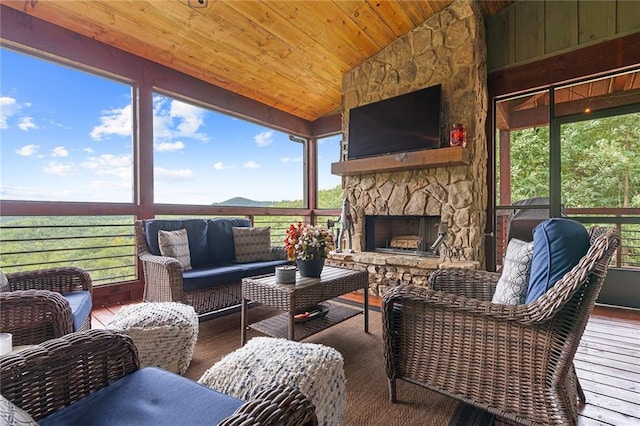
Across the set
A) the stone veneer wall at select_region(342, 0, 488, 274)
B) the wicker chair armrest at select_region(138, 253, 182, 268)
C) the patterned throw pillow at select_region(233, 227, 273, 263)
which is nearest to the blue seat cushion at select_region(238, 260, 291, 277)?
the patterned throw pillow at select_region(233, 227, 273, 263)

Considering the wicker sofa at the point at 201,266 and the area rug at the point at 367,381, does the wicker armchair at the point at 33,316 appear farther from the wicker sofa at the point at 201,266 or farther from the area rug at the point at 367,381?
the wicker sofa at the point at 201,266

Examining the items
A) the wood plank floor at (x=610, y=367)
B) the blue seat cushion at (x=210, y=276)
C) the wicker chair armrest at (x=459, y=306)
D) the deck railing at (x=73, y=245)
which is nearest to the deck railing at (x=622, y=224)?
the wood plank floor at (x=610, y=367)

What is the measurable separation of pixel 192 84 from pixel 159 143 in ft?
2.89

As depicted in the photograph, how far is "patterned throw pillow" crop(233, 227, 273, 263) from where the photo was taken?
3381 millimetres

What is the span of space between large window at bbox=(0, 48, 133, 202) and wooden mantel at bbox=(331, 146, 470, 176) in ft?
8.83

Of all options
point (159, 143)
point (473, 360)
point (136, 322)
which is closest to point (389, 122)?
point (159, 143)

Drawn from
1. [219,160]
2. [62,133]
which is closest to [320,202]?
[219,160]

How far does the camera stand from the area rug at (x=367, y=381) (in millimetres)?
1537

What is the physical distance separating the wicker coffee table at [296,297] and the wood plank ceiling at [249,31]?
2.70 m

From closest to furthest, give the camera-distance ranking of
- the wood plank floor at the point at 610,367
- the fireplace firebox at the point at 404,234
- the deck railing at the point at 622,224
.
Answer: the wood plank floor at the point at 610,367, the deck railing at the point at 622,224, the fireplace firebox at the point at 404,234

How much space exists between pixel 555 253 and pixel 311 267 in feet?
4.96

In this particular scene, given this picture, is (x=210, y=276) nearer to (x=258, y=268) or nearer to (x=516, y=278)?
(x=258, y=268)

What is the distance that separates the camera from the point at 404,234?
14.0ft

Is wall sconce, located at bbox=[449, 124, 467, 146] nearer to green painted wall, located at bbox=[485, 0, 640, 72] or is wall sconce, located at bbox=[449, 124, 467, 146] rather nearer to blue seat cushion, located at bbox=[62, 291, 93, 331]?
green painted wall, located at bbox=[485, 0, 640, 72]
